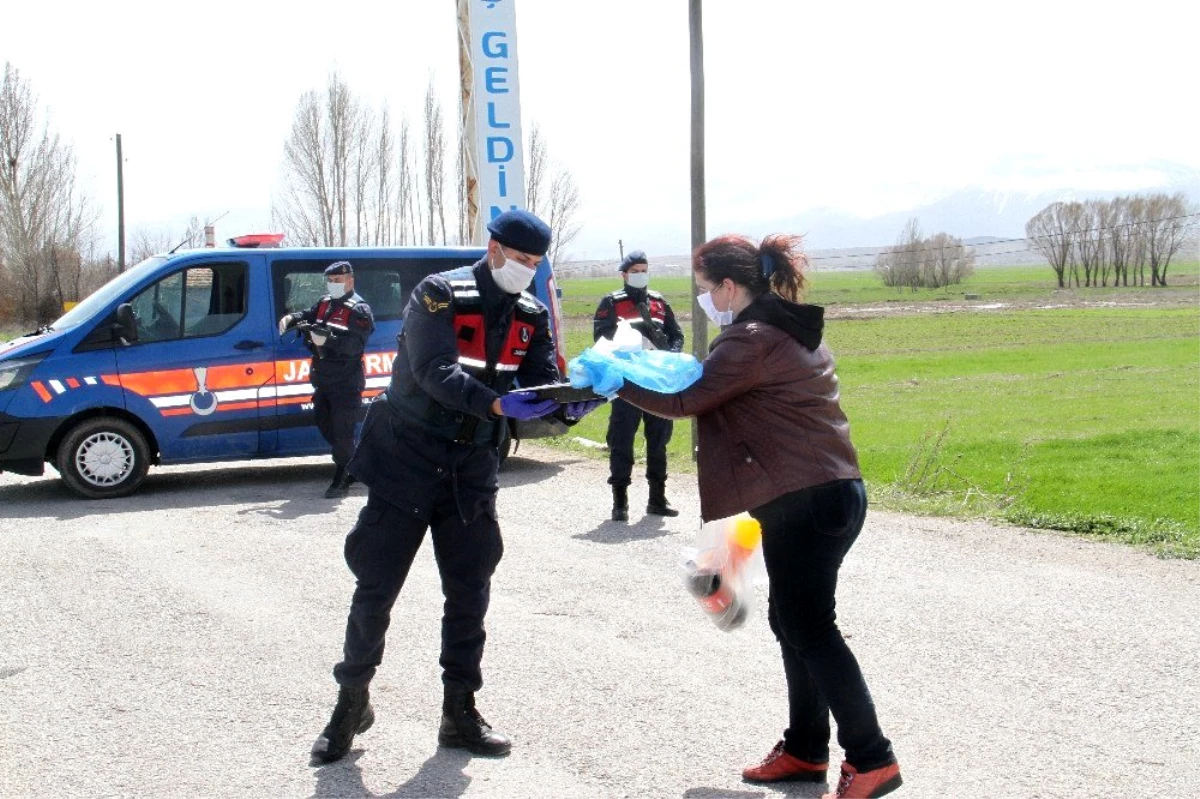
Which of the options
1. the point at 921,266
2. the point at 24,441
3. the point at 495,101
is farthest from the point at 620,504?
the point at 921,266

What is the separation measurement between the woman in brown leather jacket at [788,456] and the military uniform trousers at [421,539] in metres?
0.77

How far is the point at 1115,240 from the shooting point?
109 m

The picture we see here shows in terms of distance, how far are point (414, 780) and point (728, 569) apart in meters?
1.29

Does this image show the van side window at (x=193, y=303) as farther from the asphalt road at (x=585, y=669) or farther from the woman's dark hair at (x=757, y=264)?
the woman's dark hair at (x=757, y=264)

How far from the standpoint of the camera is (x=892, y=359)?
34.1 meters

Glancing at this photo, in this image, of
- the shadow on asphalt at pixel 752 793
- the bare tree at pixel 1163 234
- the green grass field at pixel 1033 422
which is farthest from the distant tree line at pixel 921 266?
the shadow on asphalt at pixel 752 793

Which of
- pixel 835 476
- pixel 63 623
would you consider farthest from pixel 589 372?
pixel 63 623

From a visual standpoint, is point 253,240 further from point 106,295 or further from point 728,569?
point 728,569

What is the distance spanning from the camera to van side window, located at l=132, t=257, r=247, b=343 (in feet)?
35.7

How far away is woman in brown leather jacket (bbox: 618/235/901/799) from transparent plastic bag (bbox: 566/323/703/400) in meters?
0.04

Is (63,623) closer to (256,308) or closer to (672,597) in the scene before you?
(672,597)

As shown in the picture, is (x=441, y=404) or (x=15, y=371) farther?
(x=15, y=371)

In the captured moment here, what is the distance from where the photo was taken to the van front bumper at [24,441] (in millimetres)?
10266

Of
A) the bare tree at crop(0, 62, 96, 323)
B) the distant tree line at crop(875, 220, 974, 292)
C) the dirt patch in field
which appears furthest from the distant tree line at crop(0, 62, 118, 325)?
the distant tree line at crop(875, 220, 974, 292)
